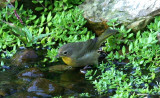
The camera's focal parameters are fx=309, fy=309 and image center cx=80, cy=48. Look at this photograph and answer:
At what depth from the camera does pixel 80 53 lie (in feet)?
19.7

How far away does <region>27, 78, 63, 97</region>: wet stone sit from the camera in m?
5.02

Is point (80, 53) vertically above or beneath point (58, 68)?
above

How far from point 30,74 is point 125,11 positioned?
2552mm

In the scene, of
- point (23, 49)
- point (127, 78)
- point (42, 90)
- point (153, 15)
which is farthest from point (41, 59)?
point (153, 15)

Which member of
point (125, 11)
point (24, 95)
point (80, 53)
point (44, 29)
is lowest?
point (24, 95)

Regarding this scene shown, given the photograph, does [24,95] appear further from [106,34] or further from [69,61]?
[106,34]

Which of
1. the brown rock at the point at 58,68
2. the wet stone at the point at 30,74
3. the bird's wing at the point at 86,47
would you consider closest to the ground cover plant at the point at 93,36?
the brown rock at the point at 58,68

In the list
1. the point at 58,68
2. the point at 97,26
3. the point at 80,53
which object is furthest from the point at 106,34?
the point at 58,68

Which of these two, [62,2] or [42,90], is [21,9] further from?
[42,90]

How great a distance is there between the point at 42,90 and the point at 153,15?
287cm

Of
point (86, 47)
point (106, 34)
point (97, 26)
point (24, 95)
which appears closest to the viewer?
point (24, 95)

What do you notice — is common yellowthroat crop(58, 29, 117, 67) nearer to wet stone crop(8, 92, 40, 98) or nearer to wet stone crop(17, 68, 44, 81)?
wet stone crop(17, 68, 44, 81)

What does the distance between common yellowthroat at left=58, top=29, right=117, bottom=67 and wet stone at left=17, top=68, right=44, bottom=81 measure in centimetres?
52

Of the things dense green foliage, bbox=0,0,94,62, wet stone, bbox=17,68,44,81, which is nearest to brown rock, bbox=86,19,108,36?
dense green foliage, bbox=0,0,94,62
